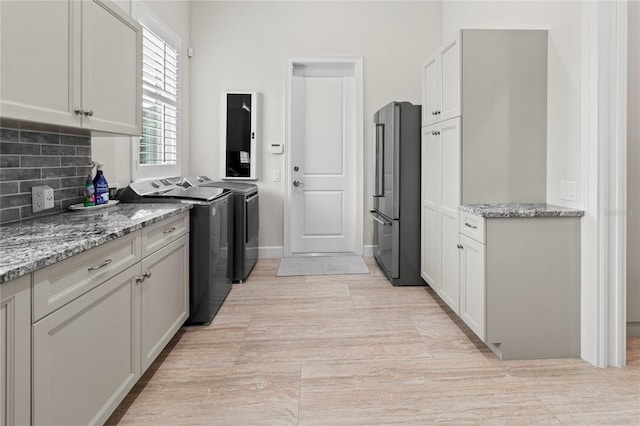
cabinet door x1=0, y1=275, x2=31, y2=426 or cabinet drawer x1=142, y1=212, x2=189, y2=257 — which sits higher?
cabinet drawer x1=142, y1=212, x2=189, y2=257

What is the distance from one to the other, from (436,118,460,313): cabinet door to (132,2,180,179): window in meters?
2.33

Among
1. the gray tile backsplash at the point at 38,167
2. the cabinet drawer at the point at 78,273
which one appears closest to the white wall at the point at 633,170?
the cabinet drawer at the point at 78,273

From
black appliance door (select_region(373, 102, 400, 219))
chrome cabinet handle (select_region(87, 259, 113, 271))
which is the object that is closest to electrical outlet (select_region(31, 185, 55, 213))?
chrome cabinet handle (select_region(87, 259, 113, 271))

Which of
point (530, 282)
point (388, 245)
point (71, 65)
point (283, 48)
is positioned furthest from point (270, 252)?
point (71, 65)

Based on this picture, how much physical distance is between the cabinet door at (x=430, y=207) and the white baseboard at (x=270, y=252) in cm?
187

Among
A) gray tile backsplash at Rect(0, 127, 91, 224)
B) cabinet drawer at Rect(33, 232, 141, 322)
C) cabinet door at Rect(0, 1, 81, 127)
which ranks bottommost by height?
cabinet drawer at Rect(33, 232, 141, 322)

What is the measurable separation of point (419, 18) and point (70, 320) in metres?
4.71

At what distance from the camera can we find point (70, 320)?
4.38 ft

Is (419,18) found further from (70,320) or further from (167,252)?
(70,320)

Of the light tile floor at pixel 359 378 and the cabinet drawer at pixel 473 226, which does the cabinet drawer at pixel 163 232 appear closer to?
the light tile floor at pixel 359 378

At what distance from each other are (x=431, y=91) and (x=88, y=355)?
9.25 ft

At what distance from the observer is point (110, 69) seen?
2.11 metres

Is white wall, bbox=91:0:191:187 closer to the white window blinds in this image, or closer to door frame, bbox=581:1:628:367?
the white window blinds

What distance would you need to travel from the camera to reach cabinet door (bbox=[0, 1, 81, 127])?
1441 mm
